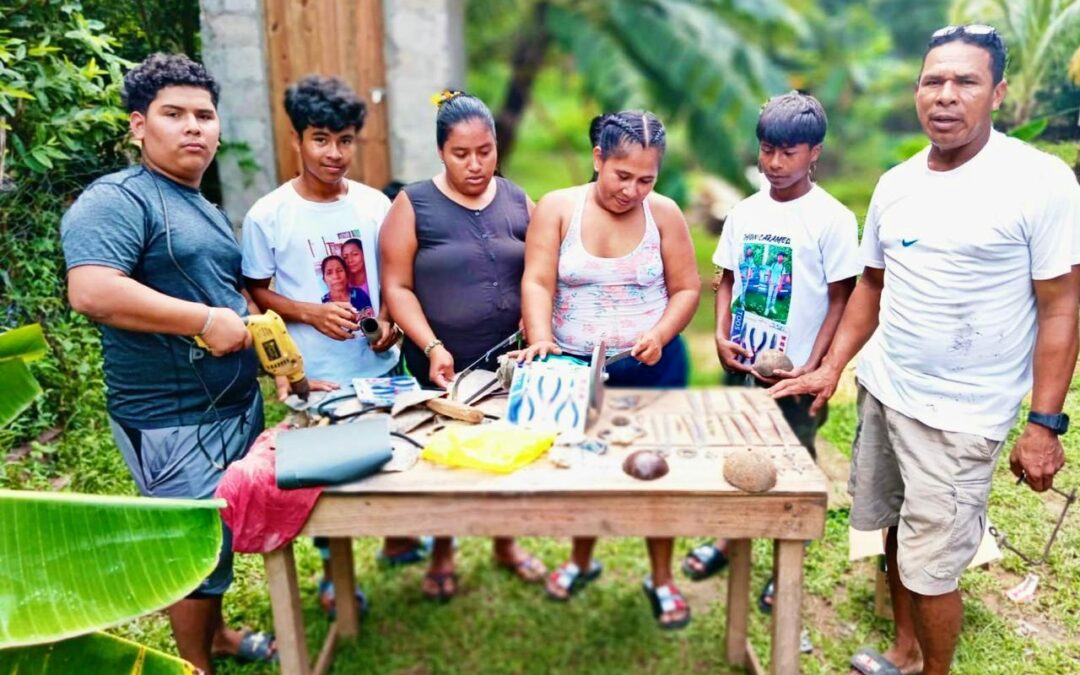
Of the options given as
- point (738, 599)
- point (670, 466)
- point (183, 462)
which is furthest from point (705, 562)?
point (183, 462)

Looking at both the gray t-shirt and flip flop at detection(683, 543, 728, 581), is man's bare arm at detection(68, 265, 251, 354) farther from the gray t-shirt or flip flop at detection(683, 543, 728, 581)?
flip flop at detection(683, 543, 728, 581)

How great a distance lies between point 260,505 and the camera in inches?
83.1

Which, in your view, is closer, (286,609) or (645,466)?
(645,466)

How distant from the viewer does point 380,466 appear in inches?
83.4

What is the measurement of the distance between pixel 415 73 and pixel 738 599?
325cm

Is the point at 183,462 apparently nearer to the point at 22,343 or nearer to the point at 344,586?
the point at 22,343

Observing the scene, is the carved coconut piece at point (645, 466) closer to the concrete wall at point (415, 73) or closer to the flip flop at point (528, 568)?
the flip flop at point (528, 568)

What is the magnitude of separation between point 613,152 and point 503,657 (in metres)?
1.86

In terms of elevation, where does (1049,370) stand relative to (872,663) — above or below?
above

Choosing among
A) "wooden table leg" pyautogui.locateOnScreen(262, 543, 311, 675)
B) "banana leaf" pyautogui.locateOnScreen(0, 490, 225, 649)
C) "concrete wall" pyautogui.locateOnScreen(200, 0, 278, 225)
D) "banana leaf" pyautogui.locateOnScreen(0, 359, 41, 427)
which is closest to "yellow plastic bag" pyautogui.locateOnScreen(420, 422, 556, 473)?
"wooden table leg" pyautogui.locateOnScreen(262, 543, 311, 675)

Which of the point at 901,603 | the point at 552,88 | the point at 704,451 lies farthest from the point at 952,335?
the point at 552,88

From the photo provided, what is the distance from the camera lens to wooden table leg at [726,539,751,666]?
276 cm

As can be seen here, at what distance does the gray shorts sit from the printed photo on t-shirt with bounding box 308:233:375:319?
0.58 metres

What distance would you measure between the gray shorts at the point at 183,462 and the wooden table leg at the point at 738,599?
5.38 ft
